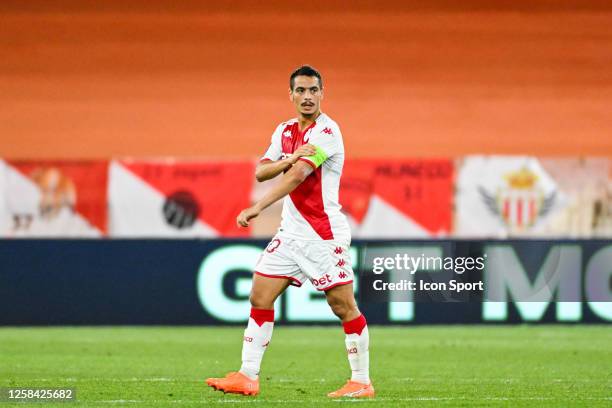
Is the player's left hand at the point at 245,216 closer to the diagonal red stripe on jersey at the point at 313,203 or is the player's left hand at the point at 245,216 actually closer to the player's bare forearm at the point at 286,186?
the player's bare forearm at the point at 286,186

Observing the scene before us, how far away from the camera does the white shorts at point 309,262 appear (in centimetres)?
673

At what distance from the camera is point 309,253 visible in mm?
6734

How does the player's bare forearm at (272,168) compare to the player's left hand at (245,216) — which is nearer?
the player's left hand at (245,216)

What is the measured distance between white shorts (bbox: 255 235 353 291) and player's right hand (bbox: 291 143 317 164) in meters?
0.48

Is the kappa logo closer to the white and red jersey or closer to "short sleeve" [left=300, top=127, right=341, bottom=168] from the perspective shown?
the white and red jersey

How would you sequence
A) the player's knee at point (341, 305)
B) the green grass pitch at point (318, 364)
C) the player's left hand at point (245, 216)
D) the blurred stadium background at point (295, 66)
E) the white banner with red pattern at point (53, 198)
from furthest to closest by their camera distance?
the blurred stadium background at point (295, 66) → the white banner with red pattern at point (53, 198) → the green grass pitch at point (318, 364) → the player's knee at point (341, 305) → the player's left hand at point (245, 216)

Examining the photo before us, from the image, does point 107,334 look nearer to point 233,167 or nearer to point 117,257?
point 117,257

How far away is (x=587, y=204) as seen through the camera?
13773mm

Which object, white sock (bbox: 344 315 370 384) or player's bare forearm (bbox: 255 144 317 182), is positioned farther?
white sock (bbox: 344 315 370 384)

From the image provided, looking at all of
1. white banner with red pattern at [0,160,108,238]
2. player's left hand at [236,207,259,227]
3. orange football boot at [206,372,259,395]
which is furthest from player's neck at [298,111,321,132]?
white banner with red pattern at [0,160,108,238]

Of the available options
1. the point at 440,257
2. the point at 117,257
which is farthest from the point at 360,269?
the point at 117,257

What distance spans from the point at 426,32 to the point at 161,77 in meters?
3.93

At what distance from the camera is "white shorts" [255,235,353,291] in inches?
265

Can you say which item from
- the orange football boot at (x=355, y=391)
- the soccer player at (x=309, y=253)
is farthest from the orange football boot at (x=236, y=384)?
the orange football boot at (x=355, y=391)
